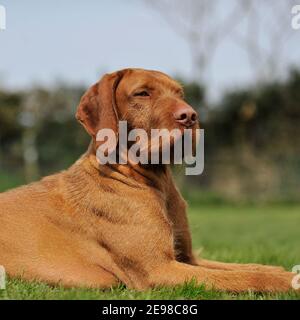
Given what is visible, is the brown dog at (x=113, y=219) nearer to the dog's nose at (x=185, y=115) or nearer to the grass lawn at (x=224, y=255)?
the dog's nose at (x=185, y=115)

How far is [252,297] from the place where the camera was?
4.56 metres

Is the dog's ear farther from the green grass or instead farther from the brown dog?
the green grass

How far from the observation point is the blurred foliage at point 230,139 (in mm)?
26500

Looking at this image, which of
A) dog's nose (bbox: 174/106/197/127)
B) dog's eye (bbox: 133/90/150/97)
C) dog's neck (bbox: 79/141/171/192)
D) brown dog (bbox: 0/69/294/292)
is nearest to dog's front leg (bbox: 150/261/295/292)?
brown dog (bbox: 0/69/294/292)

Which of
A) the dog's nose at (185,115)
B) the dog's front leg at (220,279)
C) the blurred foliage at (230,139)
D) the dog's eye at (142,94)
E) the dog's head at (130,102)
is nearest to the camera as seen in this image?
the dog's front leg at (220,279)

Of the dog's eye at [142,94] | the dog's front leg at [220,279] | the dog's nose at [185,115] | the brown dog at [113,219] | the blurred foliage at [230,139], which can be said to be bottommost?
the blurred foliage at [230,139]

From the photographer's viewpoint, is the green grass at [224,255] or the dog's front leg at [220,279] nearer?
the green grass at [224,255]

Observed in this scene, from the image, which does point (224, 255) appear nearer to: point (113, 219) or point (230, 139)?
point (113, 219)

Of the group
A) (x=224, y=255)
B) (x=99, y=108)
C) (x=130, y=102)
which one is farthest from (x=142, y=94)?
(x=224, y=255)

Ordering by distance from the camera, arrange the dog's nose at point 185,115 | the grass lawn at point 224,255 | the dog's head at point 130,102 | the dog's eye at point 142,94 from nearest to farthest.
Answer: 1. the grass lawn at point 224,255
2. the dog's nose at point 185,115
3. the dog's head at point 130,102
4. the dog's eye at point 142,94

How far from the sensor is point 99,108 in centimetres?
506

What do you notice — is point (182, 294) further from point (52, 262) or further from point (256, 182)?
point (256, 182)

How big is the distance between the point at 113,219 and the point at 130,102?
951 mm

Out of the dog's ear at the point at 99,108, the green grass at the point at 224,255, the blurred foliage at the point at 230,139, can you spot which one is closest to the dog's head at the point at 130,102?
the dog's ear at the point at 99,108
